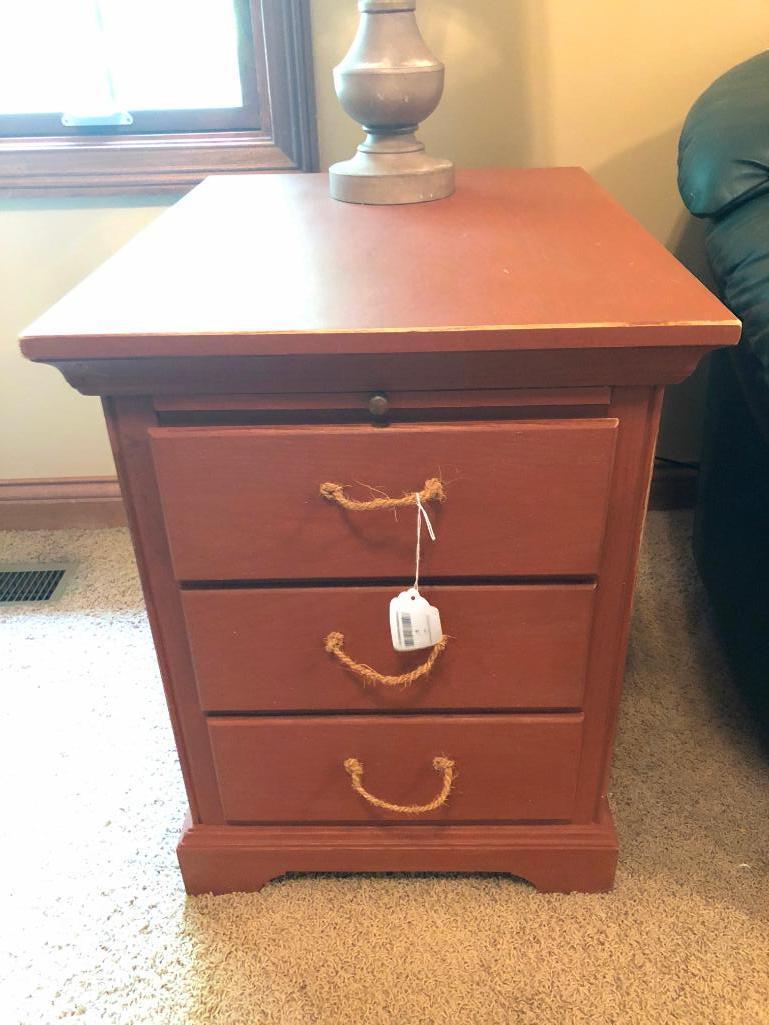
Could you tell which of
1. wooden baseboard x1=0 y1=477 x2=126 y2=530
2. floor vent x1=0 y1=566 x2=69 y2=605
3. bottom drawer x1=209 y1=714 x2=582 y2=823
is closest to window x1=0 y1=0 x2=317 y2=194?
wooden baseboard x1=0 y1=477 x2=126 y2=530

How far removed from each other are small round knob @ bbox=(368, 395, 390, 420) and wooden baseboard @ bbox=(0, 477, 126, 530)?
95 cm

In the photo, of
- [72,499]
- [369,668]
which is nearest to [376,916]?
[369,668]

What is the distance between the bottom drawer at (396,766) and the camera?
77 centimetres

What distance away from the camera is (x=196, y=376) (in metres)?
0.61

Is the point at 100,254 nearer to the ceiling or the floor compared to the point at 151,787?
nearer to the ceiling

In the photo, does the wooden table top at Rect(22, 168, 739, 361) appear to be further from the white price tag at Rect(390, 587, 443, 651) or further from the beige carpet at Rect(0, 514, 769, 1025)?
the beige carpet at Rect(0, 514, 769, 1025)

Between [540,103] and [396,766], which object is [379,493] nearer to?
[396,766]

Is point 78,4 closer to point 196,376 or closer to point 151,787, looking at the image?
point 196,376

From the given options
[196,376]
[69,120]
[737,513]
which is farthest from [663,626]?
[69,120]

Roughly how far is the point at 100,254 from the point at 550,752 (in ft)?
3.34

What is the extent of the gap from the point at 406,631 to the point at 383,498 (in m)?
0.11

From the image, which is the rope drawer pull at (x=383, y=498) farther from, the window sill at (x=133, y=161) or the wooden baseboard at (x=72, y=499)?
the wooden baseboard at (x=72, y=499)

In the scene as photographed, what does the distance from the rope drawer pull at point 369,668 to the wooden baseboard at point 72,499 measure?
0.85 meters

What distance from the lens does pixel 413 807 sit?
31.4 inches
